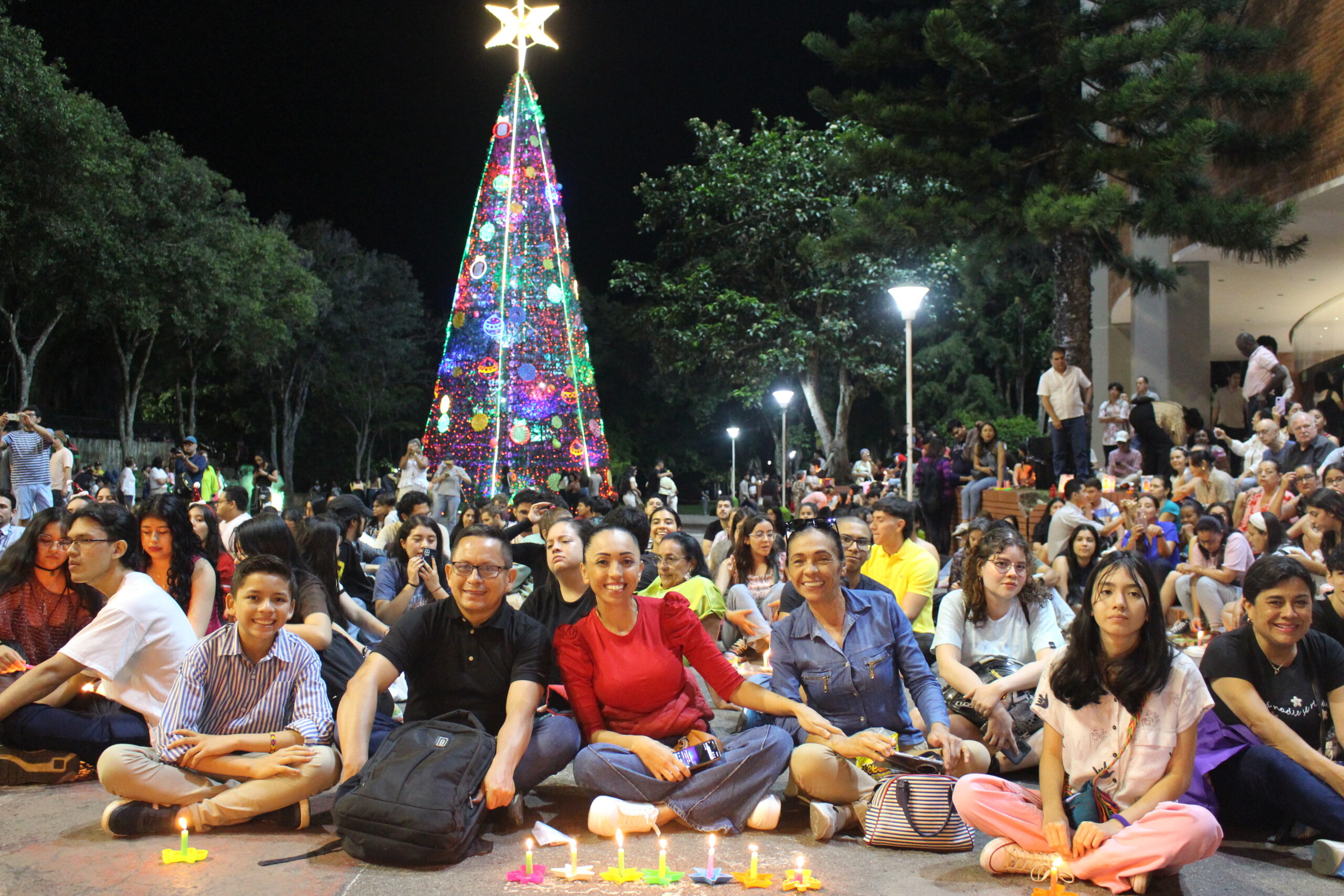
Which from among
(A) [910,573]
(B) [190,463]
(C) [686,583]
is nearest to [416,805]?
(C) [686,583]

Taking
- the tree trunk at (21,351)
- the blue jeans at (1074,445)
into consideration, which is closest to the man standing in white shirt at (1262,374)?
the blue jeans at (1074,445)

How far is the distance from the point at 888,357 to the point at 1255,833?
22365mm

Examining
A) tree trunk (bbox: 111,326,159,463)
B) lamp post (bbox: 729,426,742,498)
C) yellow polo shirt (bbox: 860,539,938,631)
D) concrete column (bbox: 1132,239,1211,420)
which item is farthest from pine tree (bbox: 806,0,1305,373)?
tree trunk (bbox: 111,326,159,463)

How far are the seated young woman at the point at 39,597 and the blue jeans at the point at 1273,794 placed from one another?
15.9 ft

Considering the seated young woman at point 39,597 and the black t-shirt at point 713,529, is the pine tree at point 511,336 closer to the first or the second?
the black t-shirt at point 713,529

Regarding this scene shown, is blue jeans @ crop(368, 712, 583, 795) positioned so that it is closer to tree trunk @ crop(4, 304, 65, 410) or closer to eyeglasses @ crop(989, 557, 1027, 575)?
eyeglasses @ crop(989, 557, 1027, 575)

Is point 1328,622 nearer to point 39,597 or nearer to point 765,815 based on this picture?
point 765,815

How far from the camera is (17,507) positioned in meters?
11.4

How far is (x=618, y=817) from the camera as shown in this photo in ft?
13.0

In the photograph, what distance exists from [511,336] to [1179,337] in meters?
10.7

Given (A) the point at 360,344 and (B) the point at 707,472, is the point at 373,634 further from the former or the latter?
(B) the point at 707,472

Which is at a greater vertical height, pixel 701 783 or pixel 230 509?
pixel 230 509

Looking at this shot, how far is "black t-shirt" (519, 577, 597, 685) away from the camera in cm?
495

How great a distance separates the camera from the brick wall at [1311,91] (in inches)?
486
